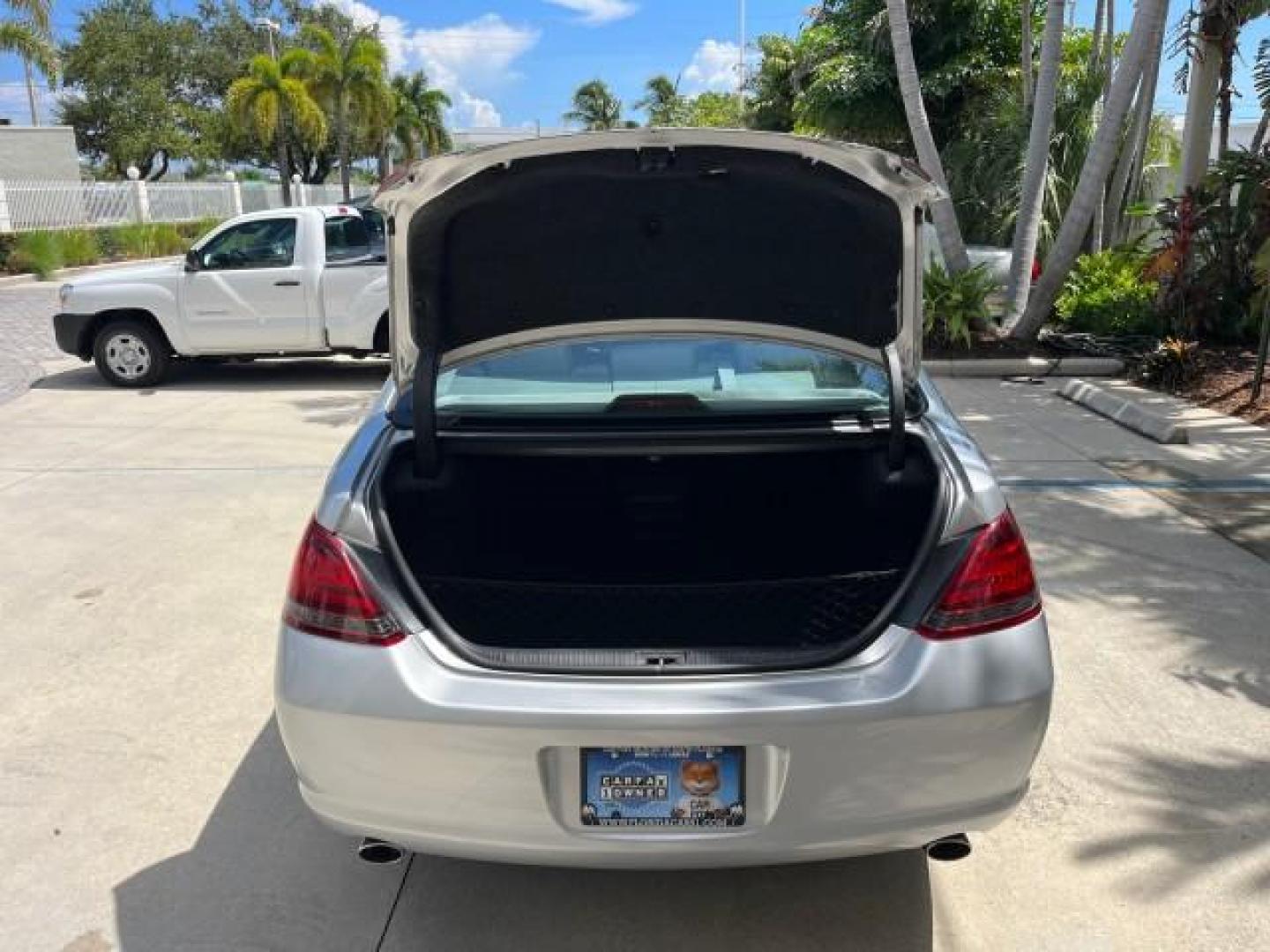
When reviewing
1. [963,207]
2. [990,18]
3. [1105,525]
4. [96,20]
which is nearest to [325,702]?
[1105,525]

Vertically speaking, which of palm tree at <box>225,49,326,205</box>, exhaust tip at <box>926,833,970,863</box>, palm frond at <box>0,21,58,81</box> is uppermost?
palm frond at <box>0,21,58,81</box>

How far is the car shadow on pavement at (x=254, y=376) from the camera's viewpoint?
1020 centimetres

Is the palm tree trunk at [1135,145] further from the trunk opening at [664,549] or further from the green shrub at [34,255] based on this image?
the green shrub at [34,255]

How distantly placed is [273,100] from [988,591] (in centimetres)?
3368

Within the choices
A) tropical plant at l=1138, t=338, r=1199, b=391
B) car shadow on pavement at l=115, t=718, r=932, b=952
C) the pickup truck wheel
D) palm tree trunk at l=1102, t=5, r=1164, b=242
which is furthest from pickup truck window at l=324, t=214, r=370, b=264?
palm tree trunk at l=1102, t=5, r=1164, b=242

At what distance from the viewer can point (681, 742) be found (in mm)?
2172

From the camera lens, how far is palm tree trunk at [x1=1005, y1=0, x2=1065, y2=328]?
10.4 meters

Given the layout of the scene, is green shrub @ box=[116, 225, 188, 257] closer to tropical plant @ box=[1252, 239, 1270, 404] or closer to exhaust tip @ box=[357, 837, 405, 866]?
tropical plant @ box=[1252, 239, 1270, 404]

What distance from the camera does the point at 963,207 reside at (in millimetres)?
15805

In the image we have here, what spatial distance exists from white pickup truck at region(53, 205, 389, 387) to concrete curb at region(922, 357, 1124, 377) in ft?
18.1

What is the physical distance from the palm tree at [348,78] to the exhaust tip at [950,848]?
3618 cm

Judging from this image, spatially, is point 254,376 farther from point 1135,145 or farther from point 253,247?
point 1135,145

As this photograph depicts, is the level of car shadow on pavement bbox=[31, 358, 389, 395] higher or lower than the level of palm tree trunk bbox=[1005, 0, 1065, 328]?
lower

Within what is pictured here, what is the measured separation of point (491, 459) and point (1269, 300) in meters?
7.40
